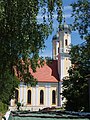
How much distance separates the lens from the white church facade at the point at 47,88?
7656cm

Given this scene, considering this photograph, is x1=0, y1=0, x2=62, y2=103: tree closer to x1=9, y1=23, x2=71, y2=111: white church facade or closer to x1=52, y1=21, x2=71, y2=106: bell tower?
x1=9, y1=23, x2=71, y2=111: white church facade

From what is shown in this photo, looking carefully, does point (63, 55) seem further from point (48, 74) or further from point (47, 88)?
point (47, 88)

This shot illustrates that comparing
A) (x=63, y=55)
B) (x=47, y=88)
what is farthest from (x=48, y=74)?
(x=63, y=55)

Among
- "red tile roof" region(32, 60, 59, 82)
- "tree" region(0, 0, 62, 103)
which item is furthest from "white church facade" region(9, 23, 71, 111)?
"tree" region(0, 0, 62, 103)

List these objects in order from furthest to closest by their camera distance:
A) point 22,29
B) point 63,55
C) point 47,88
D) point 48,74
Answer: point 63,55, point 48,74, point 47,88, point 22,29

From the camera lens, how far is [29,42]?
11.3 m

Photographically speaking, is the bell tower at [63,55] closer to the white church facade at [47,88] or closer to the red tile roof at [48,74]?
the white church facade at [47,88]

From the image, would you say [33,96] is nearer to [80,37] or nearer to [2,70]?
[80,37]

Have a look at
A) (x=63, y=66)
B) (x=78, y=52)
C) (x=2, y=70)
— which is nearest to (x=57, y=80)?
(x=63, y=66)

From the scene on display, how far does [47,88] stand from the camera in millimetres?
78875

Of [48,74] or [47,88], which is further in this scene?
[48,74]

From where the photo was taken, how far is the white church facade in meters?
76.6

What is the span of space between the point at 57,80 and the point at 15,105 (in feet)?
42.0

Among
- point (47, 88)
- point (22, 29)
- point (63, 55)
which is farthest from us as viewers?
point (63, 55)
